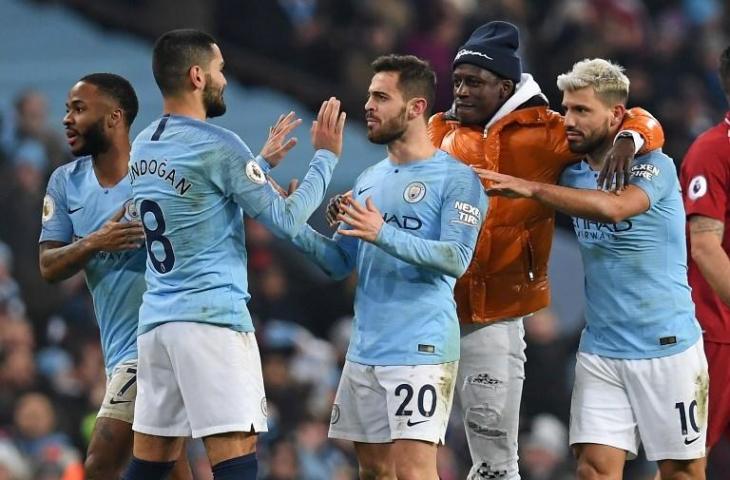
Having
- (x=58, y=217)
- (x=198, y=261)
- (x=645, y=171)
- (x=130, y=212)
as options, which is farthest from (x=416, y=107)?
(x=58, y=217)

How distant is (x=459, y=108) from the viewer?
6184 millimetres

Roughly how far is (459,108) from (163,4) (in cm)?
687

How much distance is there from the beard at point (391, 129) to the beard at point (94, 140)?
1.13 metres

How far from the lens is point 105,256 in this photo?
5848 millimetres

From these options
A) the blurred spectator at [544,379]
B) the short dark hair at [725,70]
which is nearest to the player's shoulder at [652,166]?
the short dark hair at [725,70]

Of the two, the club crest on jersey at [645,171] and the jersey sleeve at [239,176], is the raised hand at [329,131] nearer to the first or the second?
the jersey sleeve at [239,176]

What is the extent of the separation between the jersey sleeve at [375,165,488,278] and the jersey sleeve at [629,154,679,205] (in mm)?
649

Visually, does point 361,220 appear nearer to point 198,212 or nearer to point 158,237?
point 198,212

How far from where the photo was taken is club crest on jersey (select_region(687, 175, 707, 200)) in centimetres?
603

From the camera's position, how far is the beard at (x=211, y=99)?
5.41 metres

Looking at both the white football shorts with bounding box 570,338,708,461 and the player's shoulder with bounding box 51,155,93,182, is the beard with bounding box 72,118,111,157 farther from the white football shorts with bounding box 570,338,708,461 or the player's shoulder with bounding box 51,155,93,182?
the white football shorts with bounding box 570,338,708,461

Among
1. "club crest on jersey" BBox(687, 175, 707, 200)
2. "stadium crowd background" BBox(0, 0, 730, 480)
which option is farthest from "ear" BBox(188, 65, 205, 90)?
"stadium crowd background" BBox(0, 0, 730, 480)

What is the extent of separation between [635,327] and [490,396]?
734 mm

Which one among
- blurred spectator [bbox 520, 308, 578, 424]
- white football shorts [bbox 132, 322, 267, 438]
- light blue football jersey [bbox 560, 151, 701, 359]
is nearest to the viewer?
white football shorts [bbox 132, 322, 267, 438]
